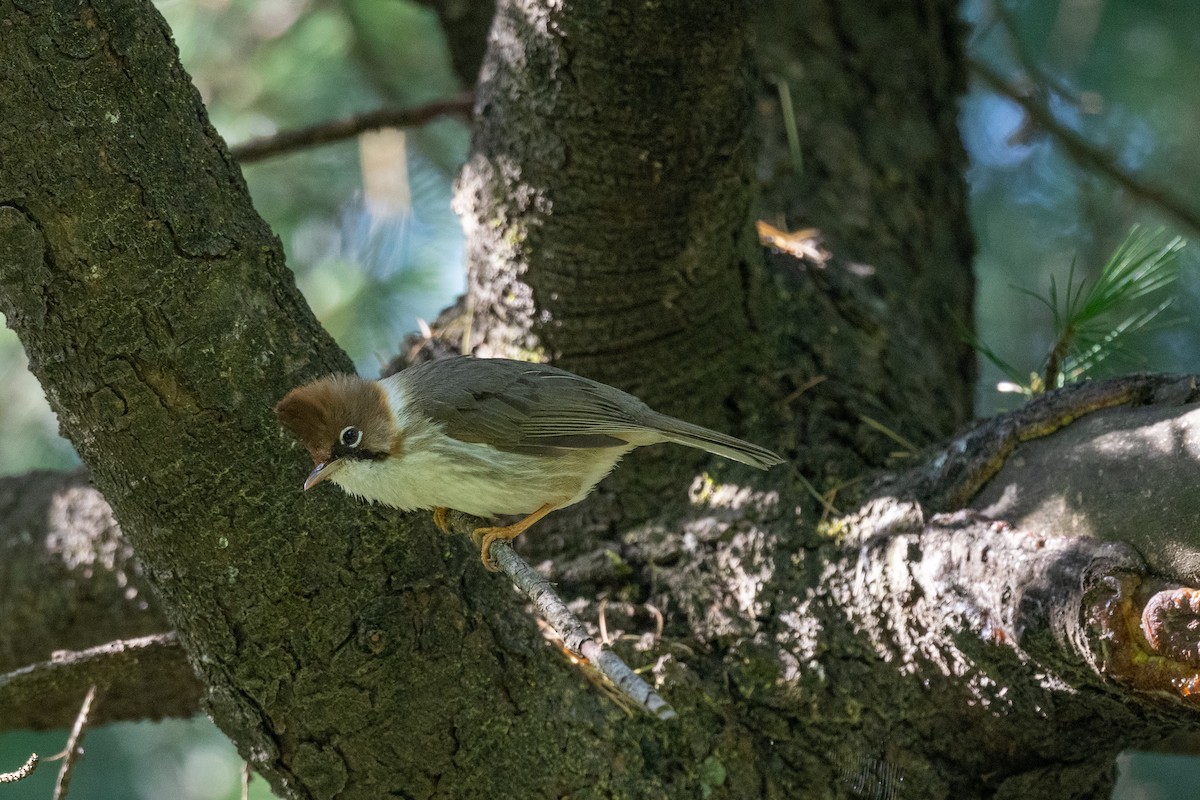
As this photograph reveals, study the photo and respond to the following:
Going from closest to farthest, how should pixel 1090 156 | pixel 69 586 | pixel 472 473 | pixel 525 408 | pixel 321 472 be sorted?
pixel 321 472
pixel 472 473
pixel 525 408
pixel 69 586
pixel 1090 156

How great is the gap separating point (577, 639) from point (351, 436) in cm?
119

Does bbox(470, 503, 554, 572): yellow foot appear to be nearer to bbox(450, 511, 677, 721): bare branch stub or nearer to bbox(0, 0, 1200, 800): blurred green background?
bbox(450, 511, 677, 721): bare branch stub

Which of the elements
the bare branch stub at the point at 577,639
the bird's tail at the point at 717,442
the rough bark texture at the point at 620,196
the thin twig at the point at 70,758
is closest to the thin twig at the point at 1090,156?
the rough bark texture at the point at 620,196

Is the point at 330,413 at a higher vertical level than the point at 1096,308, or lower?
lower

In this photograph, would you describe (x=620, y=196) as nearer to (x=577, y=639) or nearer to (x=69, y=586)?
(x=577, y=639)

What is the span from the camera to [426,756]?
2.46 meters

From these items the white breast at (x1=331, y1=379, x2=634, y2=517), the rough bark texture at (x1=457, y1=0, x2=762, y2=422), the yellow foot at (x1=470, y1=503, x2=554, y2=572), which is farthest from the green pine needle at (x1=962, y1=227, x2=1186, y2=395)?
the yellow foot at (x1=470, y1=503, x2=554, y2=572)

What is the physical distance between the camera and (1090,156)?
4566 millimetres

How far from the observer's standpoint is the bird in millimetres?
2902

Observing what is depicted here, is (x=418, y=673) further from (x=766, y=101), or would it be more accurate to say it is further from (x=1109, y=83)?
(x=1109, y=83)

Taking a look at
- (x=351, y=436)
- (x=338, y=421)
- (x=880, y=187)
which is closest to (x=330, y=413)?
(x=338, y=421)

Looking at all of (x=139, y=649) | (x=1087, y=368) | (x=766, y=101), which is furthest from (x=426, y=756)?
(x=766, y=101)

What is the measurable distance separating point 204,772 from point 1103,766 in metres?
5.04

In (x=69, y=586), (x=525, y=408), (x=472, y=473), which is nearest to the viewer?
(x=472, y=473)
